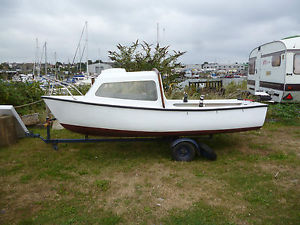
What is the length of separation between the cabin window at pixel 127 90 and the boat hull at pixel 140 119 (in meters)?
0.36

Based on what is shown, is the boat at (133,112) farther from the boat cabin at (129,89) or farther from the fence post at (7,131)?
the fence post at (7,131)

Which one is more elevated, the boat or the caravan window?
the caravan window

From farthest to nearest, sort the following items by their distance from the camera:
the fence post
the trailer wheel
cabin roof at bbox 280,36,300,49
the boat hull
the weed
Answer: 1. cabin roof at bbox 280,36,300,49
2. the fence post
3. the trailer wheel
4. the boat hull
5. the weed

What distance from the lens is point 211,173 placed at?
4453 millimetres

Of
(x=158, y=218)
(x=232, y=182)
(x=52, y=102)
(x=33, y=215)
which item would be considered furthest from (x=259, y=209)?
(x=52, y=102)

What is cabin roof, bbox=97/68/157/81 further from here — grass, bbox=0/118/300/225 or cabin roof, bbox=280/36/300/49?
cabin roof, bbox=280/36/300/49

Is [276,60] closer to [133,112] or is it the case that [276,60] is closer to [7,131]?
[133,112]

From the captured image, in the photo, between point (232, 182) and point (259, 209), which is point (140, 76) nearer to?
point (232, 182)

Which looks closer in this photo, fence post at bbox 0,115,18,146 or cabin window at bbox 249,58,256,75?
fence post at bbox 0,115,18,146

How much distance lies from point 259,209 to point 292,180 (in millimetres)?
1341

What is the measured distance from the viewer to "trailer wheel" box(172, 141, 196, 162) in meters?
4.96

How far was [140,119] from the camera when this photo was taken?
4715mm

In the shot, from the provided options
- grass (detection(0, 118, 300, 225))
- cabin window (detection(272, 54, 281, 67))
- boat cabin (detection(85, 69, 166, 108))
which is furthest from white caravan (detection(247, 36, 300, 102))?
boat cabin (detection(85, 69, 166, 108))

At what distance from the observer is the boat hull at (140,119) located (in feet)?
15.3
